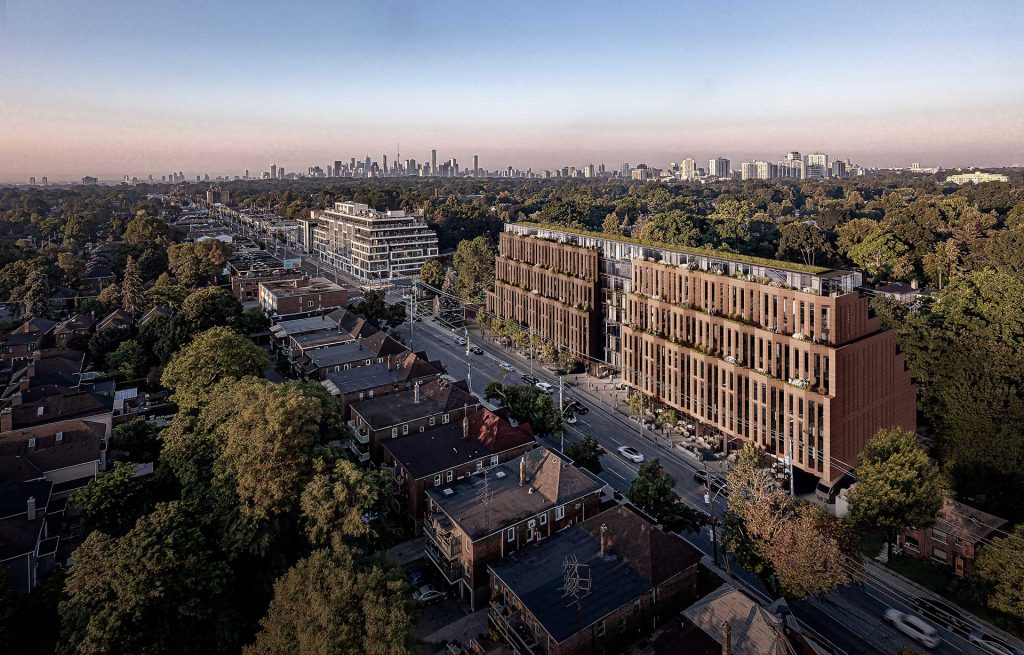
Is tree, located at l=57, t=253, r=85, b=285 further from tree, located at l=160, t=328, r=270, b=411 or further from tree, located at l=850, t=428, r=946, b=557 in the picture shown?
tree, located at l=850, t=428, r=946, b=557

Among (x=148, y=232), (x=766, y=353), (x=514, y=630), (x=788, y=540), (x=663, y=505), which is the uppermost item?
(x=148, y=232)

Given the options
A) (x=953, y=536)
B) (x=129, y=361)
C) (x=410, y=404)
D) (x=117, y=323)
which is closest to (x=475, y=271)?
(x=117, y=323)

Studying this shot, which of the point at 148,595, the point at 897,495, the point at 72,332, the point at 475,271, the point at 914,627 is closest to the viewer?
the point at 148,595

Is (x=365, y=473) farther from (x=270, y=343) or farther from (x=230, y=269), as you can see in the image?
(x=230, y=269)

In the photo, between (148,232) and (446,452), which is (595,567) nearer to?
(446,452)

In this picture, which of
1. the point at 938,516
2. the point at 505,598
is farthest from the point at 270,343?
the point at 938,516

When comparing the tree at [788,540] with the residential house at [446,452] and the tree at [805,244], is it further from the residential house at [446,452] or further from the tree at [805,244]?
the tree at [805,244]

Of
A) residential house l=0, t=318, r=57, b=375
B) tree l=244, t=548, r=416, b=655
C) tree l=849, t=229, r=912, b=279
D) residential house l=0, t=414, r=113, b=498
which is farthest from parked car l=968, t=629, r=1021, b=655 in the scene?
residential house l=0, t=318, r=57, b=375
